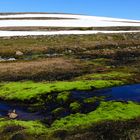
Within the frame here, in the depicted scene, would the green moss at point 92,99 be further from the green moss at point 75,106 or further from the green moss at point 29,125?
the green moss at point 29,125

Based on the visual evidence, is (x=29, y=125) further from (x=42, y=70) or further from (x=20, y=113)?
(x=42, y=70)

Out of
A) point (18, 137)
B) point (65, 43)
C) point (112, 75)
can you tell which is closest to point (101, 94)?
point (112, 75)

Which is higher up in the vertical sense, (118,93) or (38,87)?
(118,93)

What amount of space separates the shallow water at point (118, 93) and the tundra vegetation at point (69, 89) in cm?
60

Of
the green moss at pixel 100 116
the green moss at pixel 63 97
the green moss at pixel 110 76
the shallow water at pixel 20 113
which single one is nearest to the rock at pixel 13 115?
the shallow water at pixel 20 113

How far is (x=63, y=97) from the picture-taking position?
3494cm

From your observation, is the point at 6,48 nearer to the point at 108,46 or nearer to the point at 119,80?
the point at 108,46

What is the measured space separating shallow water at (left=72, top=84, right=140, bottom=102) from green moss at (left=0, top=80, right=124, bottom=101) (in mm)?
1354

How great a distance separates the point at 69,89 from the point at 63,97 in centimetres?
286

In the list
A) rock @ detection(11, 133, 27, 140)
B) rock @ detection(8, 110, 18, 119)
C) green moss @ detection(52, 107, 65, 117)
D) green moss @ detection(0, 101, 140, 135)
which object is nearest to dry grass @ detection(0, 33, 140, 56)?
rock @ detection(8, 110, 18, 119)

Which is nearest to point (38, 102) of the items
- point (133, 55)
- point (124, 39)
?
point (133, 55)

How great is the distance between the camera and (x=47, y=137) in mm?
24812

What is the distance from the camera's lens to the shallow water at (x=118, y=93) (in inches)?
1326

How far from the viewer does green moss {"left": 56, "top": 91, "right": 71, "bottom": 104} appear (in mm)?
34009
